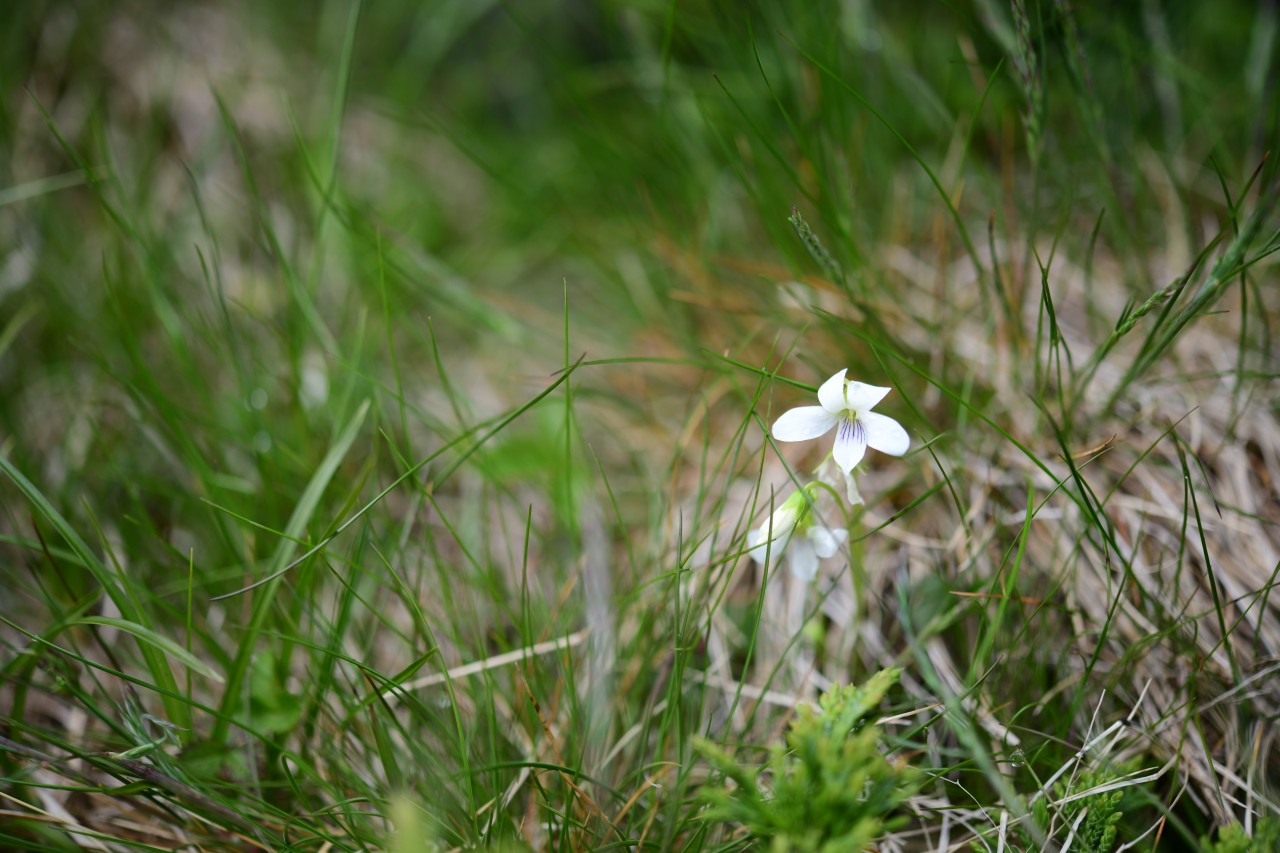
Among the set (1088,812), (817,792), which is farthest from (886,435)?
(1088,812)

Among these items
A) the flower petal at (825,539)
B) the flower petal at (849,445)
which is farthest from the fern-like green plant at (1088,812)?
the flower petal at (849,445)

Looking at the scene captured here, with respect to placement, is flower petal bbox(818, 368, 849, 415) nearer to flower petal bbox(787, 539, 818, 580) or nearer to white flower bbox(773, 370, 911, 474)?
white flower bbox(773, 370, 911, 474)

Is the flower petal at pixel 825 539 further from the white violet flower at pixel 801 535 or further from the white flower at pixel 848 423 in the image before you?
the white flower at pixel 848 423

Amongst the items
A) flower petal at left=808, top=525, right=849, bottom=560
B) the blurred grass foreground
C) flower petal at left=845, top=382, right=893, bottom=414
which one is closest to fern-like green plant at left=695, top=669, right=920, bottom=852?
the blurred grass foreground

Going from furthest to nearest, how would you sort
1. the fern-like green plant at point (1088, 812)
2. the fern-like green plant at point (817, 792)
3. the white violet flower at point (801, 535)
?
the white violet flower at point (801, 535) < the fern-like green plant at point (1088, 812) < the fern-like green plant at point (817, 792)

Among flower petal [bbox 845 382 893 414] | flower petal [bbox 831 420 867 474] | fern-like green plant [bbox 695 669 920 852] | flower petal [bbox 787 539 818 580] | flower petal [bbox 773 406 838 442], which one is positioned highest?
flower petal [bbox 845 382 893 414]

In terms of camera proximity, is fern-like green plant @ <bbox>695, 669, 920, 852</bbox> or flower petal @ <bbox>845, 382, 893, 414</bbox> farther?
flower petal @ <bbox>845, 382, 893, 414</bbox>
